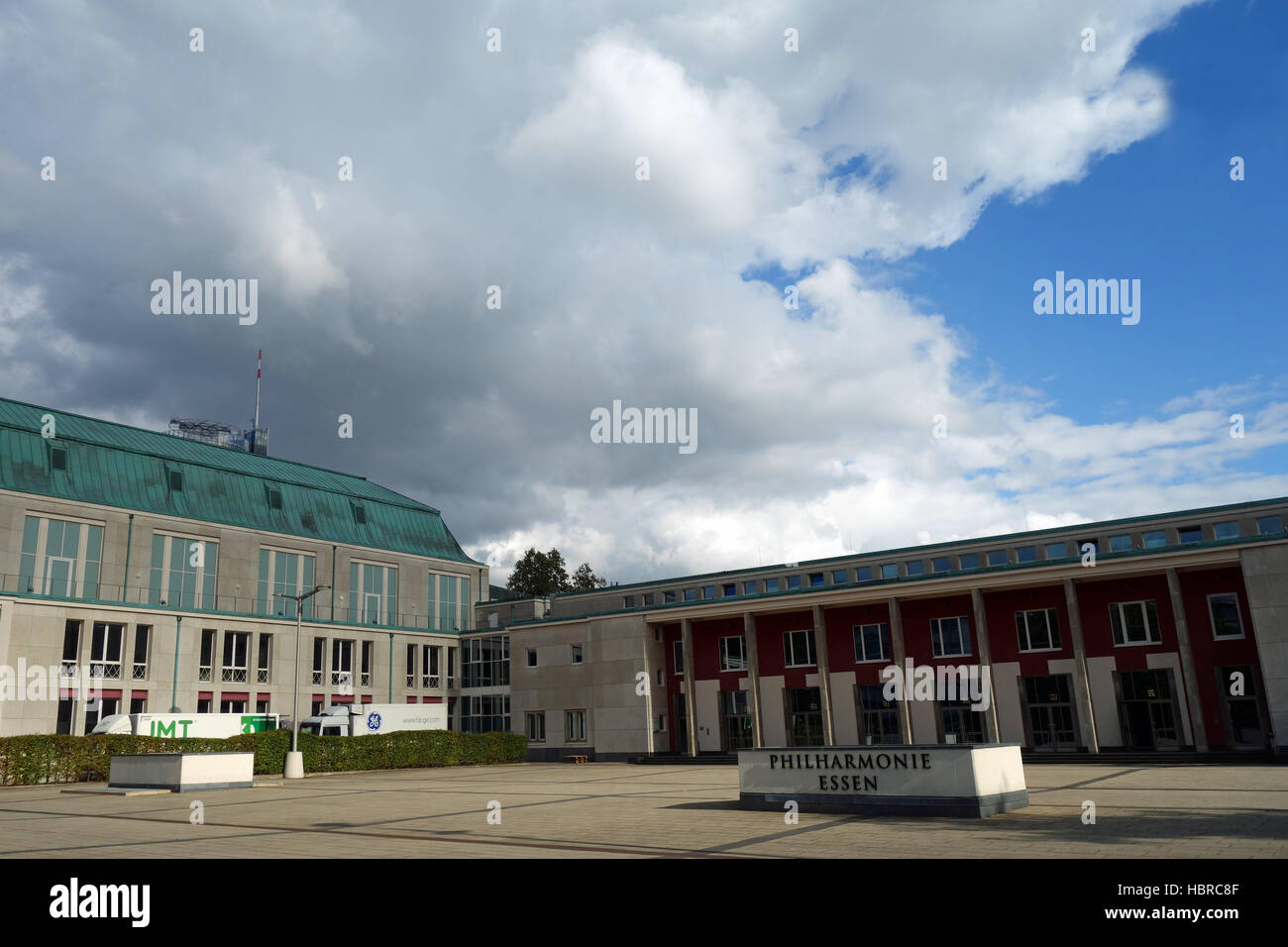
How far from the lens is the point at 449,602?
7169cm

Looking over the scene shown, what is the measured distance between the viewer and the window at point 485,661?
6794 cm

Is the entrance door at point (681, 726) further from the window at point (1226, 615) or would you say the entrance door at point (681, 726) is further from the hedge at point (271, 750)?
the window at point (1226, 615)

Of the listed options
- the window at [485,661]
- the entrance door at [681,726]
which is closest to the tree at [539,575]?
A: the window at [485,661]

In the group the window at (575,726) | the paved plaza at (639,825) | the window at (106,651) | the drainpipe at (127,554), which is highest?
the drainpipe at (127,554)

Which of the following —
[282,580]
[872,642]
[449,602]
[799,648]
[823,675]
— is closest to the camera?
[823,675]

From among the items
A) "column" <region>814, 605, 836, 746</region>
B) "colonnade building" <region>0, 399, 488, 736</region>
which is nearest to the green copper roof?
"colonnade building" <region>0, 399, 488, 736</region>

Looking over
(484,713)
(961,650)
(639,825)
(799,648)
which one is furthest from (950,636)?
(484,713)

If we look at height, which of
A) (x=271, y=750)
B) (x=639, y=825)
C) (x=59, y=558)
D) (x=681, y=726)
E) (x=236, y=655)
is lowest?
(x=639, y=825)

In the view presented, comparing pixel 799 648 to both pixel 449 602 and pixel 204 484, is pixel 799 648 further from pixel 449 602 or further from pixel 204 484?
pixel 204 484

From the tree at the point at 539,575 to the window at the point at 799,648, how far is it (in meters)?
44.2

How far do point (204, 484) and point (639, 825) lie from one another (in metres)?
49.9

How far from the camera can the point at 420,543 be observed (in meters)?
72.2

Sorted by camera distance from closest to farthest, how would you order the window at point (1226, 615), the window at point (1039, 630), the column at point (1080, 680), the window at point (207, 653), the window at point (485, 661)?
the window at point (1226, 615) → the column at point (1080, 680) → the window at point (1039, 630) → the window at point (207, 653) → the window at point (485, 661)
